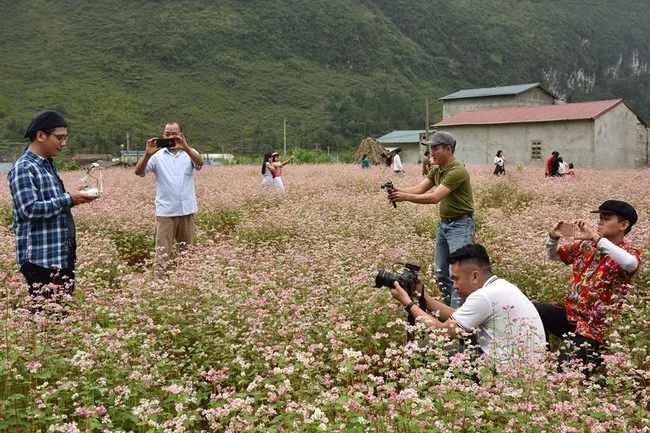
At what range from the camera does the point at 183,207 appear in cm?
712

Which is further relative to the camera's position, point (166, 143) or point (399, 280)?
point (166, 143)

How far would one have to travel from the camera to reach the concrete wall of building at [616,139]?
3509 centimetres

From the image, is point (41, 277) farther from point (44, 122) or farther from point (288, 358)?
point (288, 358)

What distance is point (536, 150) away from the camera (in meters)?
37.2

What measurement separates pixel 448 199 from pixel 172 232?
300cm

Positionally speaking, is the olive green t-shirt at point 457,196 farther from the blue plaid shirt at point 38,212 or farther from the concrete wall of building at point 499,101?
the concrete wall of building at point 499,101

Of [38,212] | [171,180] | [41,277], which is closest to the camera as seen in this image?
[38,212]

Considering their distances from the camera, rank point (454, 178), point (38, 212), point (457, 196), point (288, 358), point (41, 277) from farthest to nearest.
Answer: point (457, 196) < point (454, 178) < point (41, 277) < point (38, 212) < point (288, 358)

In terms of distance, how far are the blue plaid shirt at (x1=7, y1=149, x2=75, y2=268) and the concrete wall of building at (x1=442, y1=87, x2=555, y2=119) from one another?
48730 millimetres

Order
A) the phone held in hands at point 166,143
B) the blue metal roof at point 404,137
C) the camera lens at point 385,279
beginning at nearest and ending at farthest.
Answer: the camera lens at point 385,279 → the phone held in hands at point 166,143 → the blue metal roof at point 404,137

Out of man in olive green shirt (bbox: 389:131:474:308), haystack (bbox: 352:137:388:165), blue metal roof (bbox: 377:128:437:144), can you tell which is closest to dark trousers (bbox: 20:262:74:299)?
man in olive green shirt (bbox: 389:131:474:308)

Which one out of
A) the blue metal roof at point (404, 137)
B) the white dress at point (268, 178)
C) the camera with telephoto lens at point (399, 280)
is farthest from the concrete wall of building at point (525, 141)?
the camera with telephoto lens at point (399, 280)

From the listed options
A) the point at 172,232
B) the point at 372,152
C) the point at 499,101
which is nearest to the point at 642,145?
the point at 499,101

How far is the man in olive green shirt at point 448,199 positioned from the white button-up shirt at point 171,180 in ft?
7.67
